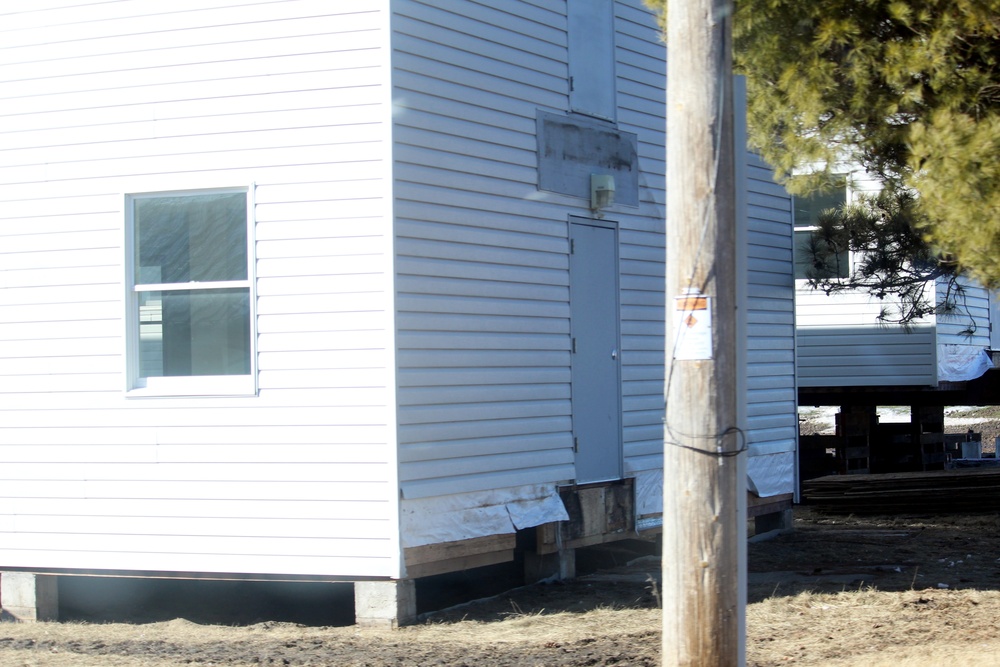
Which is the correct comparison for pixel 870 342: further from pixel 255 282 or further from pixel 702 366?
pixel 702 366

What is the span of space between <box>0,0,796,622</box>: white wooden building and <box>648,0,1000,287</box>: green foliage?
2.28m

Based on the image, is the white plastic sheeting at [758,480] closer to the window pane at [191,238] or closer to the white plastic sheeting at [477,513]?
the white plastic sheeting at [477,513]

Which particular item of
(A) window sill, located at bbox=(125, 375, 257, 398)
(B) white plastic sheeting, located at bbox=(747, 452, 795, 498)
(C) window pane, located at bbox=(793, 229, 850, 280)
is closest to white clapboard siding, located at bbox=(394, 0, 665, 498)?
(A) window sill, located at bbox=(125, 375, 257, 398)

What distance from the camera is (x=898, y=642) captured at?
7.34 m

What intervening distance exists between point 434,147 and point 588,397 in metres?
2.92

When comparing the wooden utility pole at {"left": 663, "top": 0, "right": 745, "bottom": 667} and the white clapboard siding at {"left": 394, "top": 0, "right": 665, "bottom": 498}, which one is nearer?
the wooden utility pole at {"left": 663, "top": 0, "right": 745, "bottom": 667}

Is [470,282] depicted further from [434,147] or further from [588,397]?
[588,397]

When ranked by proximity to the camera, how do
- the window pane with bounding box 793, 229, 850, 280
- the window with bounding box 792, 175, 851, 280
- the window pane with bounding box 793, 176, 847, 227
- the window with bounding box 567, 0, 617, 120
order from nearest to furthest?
the window with bounding box 567, 0, 617, 120 → the window pane with bounding box 793, 229, 850, 280 → the window with bounding box 792, 175, 851, 280 → the window pane with bounding box 793, 176, 847, 227

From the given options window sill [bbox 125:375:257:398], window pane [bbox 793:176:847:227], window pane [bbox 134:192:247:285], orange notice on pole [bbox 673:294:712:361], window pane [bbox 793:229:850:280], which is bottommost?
window sill [bbox 125:375:257:398]

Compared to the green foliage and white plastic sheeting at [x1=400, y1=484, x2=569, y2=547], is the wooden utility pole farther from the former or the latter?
white plastic sheeting at [x1=400, y1=484, x2=569, y2=547]

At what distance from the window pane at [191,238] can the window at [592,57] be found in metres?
3.42

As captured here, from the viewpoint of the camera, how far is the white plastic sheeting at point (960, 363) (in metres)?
17.2

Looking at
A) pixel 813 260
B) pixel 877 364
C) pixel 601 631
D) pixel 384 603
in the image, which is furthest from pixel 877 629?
pixel 877 364

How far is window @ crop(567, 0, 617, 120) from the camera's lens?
10.6 metres
